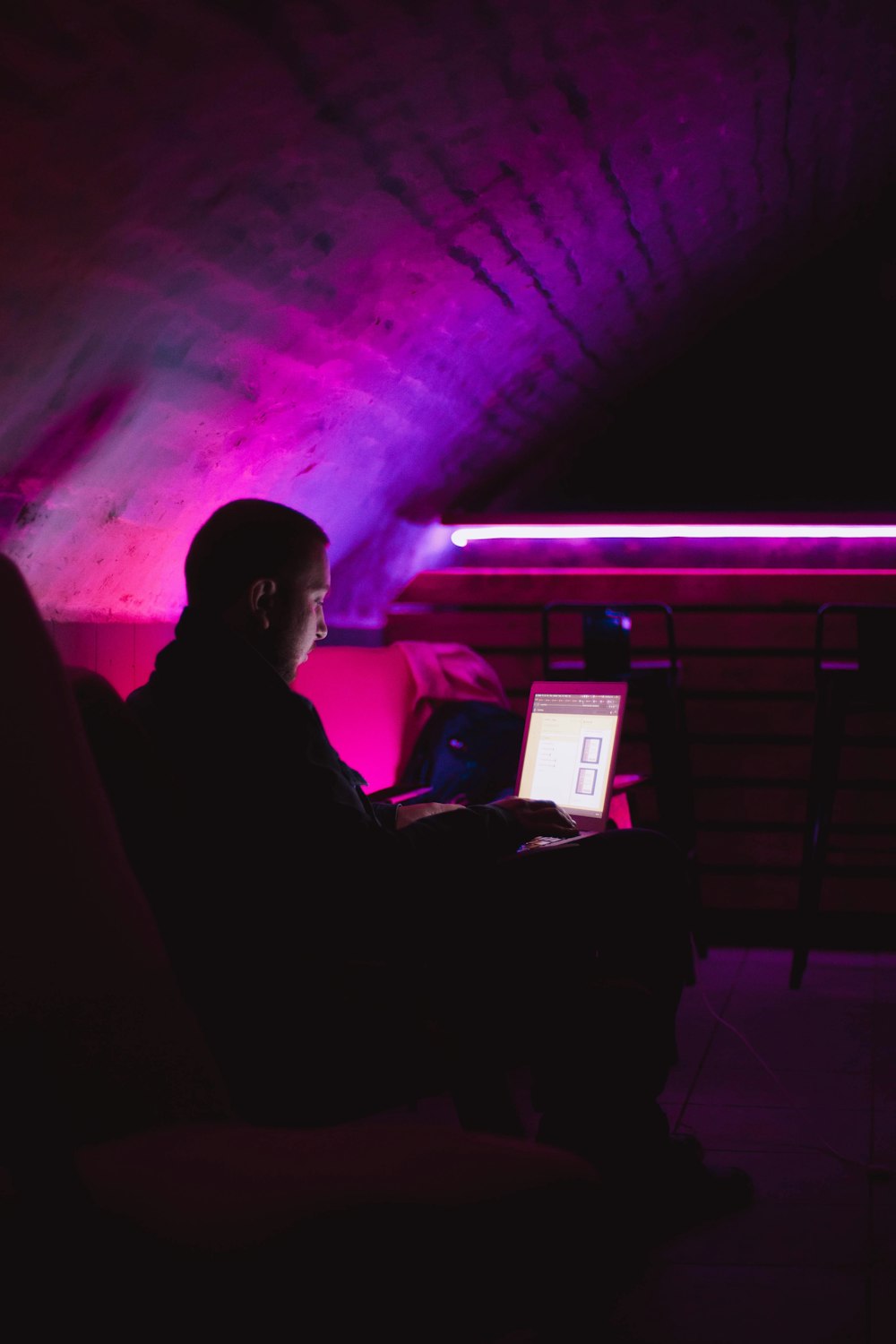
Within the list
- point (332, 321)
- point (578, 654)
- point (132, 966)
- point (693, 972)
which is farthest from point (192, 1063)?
point (578, 654)

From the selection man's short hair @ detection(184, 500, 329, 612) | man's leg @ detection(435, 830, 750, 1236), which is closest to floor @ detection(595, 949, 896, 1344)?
man's leg @ detection(435, 830, 750, 1236)

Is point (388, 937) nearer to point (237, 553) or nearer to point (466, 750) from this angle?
point (237, 553)

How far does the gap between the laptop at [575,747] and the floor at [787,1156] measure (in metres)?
0.83

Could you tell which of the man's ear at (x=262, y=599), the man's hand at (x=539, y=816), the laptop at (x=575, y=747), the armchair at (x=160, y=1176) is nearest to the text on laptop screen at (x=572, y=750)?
the laptop at (x=575, y=747)

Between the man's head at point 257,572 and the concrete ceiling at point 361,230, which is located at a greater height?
the concrete ceiling at point 361,230

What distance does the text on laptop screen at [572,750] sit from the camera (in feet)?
10.7

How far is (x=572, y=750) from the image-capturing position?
3357 millimetres

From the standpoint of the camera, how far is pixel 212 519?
2137 millimetres

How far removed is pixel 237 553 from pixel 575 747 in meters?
1.47

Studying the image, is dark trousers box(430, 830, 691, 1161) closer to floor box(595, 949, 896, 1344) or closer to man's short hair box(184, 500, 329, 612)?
floor box(595, 949, 896, 1344)

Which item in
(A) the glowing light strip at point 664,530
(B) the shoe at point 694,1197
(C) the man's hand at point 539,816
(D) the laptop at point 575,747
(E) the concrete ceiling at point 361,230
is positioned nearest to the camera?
(C) the man's hand at point 539,816

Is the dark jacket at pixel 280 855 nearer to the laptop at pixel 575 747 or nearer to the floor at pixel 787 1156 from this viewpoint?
the floor at pixel 787 1156

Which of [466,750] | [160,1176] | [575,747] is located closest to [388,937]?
[160,1176]

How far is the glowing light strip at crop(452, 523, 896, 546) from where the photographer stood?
213 inches
